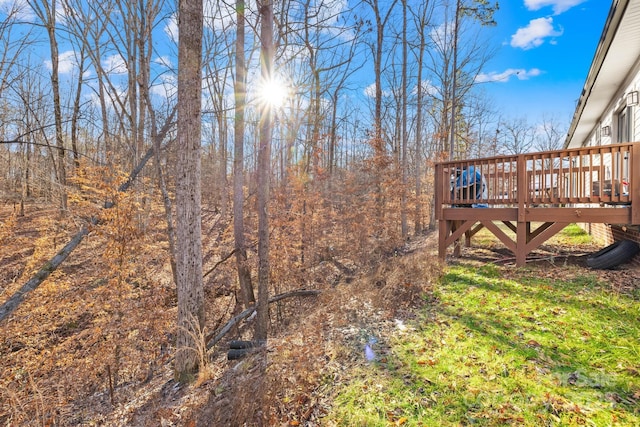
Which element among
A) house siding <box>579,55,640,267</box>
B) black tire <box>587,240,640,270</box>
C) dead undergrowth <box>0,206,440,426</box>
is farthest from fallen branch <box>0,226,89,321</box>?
house siding <box>579,55,640,267</box>

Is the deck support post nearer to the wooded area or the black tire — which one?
the black tire

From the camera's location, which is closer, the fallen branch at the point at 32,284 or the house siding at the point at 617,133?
the fallen branch at the point at 32,284

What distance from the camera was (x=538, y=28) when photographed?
12180mm

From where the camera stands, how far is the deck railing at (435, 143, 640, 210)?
4289 mm

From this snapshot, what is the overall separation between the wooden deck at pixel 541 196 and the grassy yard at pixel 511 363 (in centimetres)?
98

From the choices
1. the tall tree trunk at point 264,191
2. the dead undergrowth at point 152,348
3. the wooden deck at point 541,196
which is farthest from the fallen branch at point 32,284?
the wooden deck at point 541,196

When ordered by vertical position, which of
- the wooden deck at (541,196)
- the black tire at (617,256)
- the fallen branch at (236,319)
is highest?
the wooden deck at (541,196)

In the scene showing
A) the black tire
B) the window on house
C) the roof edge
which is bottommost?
the black tire

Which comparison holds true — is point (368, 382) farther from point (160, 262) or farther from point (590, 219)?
point (160, 262)

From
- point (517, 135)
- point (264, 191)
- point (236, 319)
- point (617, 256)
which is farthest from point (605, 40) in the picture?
point (517, 135)

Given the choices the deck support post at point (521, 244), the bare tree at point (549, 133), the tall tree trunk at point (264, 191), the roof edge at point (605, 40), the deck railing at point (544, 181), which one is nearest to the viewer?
the roof edge at point (605, 40)

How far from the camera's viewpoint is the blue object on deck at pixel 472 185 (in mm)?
5742

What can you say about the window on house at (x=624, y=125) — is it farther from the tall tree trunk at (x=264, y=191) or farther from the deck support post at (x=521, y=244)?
the tall tree trunk at (x=264, y=191)

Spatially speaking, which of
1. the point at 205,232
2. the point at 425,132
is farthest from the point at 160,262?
the point at 425,132
